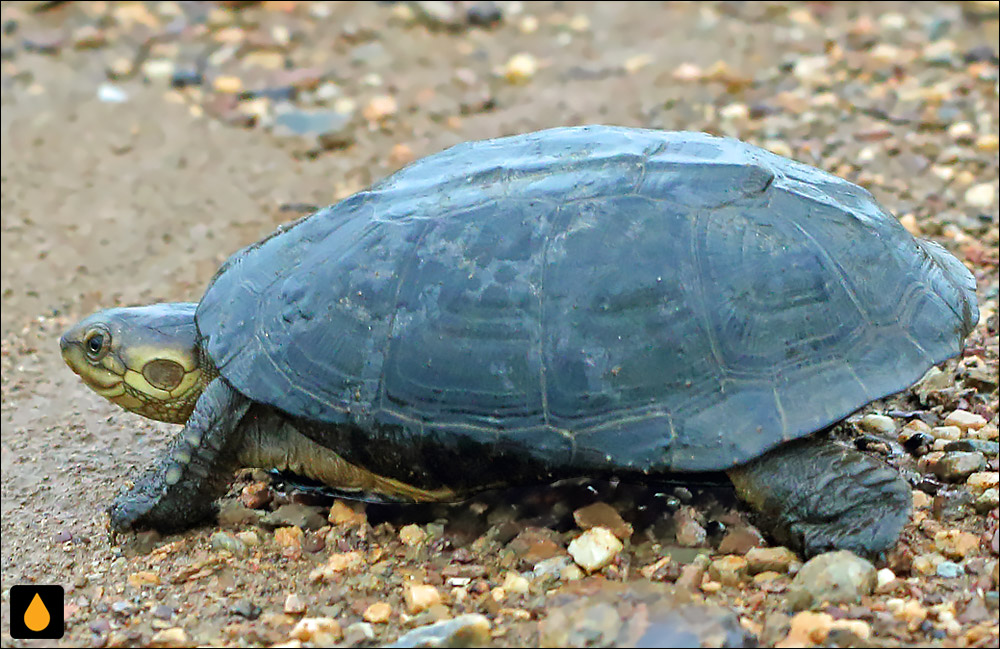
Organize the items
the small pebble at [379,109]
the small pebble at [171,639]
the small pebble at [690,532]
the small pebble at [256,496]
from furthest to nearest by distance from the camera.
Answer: the small pebble at [379,109], the small pebble at [256,496], the small pebble at [690,532], the small pebble at [171,639]

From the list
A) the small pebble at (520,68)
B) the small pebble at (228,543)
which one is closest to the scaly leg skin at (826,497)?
the small pebble at (228,543)

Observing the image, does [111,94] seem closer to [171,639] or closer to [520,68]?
[520,68]

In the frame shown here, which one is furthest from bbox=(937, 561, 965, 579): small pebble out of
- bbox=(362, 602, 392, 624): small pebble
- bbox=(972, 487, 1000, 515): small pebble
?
bbox=(362, 602, 392, 624): small pebble

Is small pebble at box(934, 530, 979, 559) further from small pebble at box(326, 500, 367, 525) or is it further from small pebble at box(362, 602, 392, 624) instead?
small pebble at box(326, 500, 367, 525)

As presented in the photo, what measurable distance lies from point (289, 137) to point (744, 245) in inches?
178

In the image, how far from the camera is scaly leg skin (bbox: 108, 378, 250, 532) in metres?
3.59

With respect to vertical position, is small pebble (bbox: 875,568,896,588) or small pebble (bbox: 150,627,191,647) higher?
small pebble (bbox: 875,568,896,588)

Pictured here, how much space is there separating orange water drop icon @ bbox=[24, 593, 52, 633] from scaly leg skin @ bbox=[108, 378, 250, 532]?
471mm

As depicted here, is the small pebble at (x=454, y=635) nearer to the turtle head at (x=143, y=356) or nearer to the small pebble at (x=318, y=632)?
the small pebble at (x=318, y=632)

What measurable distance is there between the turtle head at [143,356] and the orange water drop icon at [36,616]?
91 cm

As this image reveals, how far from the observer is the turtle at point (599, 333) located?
10.0 ft

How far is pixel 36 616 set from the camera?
312 cm

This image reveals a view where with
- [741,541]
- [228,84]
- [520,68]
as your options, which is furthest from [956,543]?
[228,84]

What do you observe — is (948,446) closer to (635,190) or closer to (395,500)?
(635,190)
